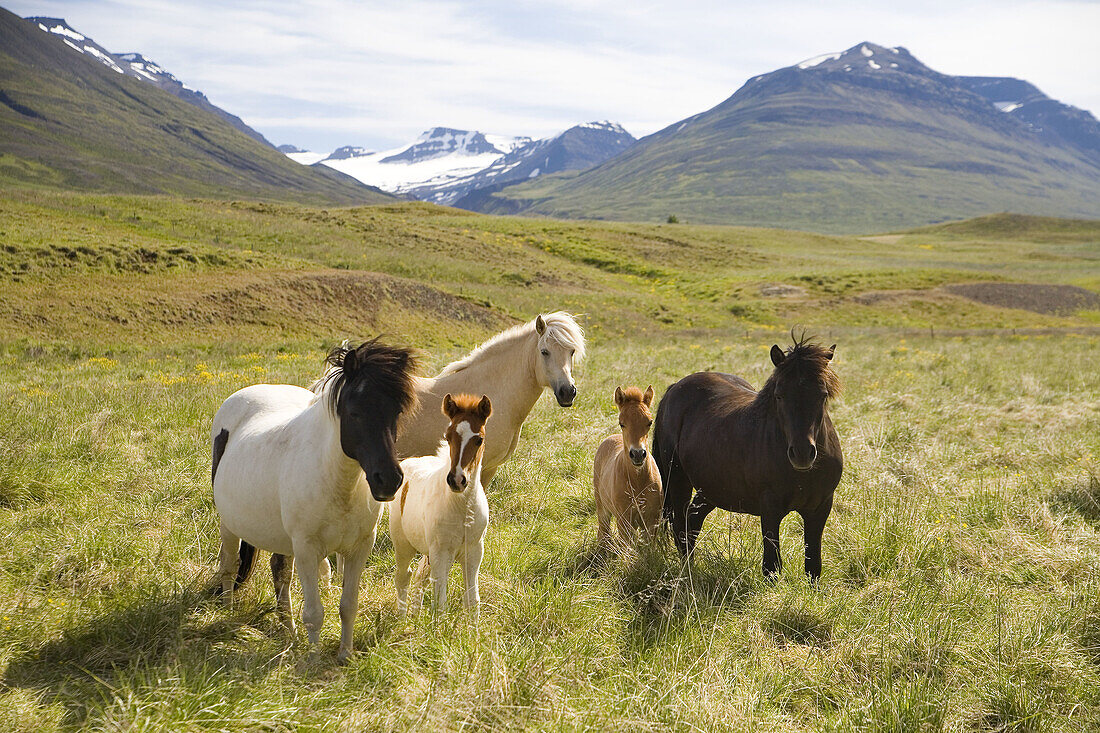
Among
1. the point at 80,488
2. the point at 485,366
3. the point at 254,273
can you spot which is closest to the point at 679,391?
the point at 485,366

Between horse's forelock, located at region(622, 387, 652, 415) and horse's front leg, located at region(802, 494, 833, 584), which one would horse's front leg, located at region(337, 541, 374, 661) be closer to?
horse's forelock, located at region(622, 387, 652, 415)

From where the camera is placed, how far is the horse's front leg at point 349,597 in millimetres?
4172

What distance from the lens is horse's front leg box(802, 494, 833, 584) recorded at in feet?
17.5

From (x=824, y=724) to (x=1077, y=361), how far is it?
62.7 ft

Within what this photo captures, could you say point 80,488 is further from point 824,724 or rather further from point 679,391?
point 824,724

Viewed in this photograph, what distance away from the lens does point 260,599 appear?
500 centimetres

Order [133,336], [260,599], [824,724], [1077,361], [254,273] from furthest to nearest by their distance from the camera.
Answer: [254,273]
[133,336]
[1077,361]
[260,599]
[824,724]

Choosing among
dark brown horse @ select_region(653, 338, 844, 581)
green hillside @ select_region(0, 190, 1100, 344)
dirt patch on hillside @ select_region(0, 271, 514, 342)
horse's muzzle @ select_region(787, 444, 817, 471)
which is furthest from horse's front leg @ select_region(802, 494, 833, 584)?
green hillside @ select_region(0, 190, 1100, 344)

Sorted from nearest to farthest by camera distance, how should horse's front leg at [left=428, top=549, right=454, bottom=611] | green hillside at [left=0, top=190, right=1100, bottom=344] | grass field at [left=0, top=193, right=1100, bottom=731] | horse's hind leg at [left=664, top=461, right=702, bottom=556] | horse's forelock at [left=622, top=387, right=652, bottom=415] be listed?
1. grass field at [left=0, top=193, right=1100, bottom=731]
2. horse's front leg at [left=428, top=549, right=454, bottom=611]
3. horse's forelock at [left=622, top=387, right=652, bottom=415]
4. horse's hind leg at [left=664, top=461, right=702, bottom=556]
5. green hillside at [left=0, top=190, right=1100, bottom=344]

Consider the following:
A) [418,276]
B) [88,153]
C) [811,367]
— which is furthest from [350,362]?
[88,153]

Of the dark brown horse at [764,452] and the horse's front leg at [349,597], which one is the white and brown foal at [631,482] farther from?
the horse's front leg at [349,597]

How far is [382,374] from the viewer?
410 cm

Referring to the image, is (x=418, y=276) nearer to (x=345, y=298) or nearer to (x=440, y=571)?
(x=345, y=298)

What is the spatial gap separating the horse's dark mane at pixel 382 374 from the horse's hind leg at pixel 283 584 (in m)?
1.48
